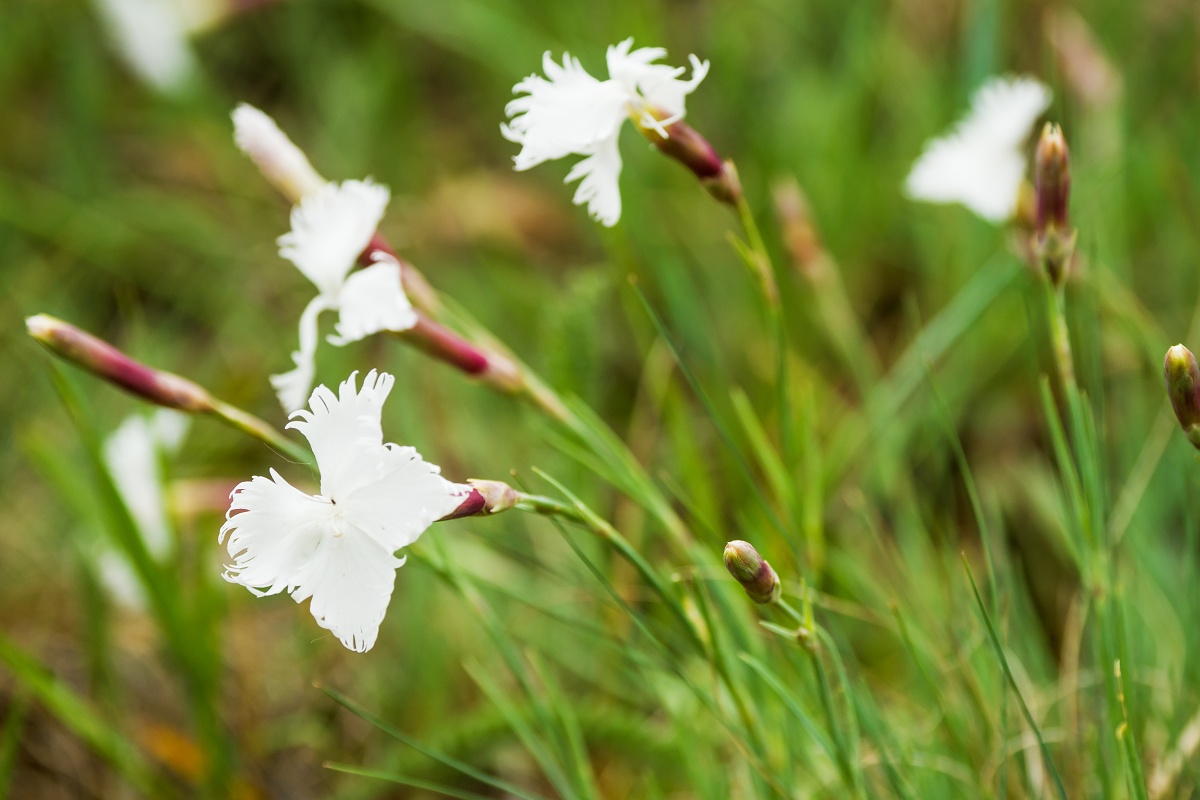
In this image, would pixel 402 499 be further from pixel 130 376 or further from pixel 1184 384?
pixel 1184 384

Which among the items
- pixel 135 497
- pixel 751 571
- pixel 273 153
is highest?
pixel 273 153

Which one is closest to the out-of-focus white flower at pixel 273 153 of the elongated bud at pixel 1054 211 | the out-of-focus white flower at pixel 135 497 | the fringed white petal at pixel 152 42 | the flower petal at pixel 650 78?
the flower petal at pixel 650 78

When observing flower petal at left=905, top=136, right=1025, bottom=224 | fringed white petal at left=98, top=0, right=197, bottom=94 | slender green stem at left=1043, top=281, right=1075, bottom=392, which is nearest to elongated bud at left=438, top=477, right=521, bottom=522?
slender green stem at left=1043, top=281, right=1075, bottom=392

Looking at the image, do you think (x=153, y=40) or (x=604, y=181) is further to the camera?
(x=153, y=40)

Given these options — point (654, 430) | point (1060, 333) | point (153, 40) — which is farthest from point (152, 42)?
point (1060, 333)

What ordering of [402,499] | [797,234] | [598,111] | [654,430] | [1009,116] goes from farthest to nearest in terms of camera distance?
[654,430] < [797,234] < [1009,116] < [598,111] < [402,499]

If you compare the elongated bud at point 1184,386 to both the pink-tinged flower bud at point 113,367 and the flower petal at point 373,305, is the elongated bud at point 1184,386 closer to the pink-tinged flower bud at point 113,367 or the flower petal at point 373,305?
the flower petal at point 373,305

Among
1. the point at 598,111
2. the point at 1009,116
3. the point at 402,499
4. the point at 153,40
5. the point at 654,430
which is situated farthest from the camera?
the point at 153,40
